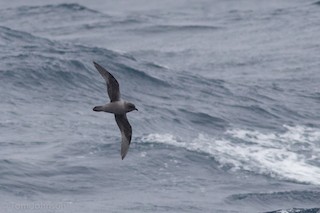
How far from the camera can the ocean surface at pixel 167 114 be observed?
96.0ft

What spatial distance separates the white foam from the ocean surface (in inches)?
1.7

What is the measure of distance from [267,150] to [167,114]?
159 inches

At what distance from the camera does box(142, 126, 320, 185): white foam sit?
3183 centimetres

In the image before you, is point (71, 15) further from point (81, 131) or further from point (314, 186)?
point (314, 186)

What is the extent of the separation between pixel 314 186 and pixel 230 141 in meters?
4.14

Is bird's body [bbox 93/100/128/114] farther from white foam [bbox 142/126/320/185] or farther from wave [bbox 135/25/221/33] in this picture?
wave [bbox 135/25/221/33]

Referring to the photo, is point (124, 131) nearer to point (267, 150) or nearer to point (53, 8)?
point (267, 150)

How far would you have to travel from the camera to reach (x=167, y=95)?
3875 cm

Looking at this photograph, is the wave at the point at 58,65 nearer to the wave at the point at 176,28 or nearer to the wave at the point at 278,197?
the wave at the point at 176,28

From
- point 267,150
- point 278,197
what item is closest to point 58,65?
point 267,150

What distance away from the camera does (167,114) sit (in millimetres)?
36125

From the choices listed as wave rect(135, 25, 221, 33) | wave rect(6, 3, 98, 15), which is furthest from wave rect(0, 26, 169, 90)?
wave rect(6, 3, 98, 15)

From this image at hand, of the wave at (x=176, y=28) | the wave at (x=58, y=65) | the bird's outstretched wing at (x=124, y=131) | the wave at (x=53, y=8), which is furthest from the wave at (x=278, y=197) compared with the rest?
the wave at (x=53, y=8)

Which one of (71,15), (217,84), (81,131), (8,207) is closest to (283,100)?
(217,84)
